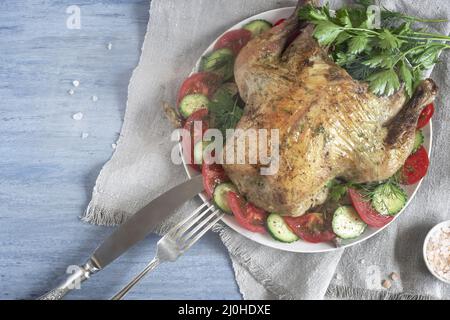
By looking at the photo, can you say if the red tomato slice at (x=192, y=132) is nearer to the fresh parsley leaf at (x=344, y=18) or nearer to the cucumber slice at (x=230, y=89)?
the cucumber slice at (x=230, y=89)

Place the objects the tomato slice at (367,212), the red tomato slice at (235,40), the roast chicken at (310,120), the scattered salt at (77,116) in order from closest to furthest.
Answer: the roast chicken at (310,120) < the tomato slice at (367,212) < the red tomato slice at (235,40) < the scattered salt at (77,116)

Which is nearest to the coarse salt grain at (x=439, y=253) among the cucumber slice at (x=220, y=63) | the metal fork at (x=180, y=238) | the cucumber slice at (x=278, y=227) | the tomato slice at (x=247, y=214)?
the cucumber slice at (x=278, y=227)

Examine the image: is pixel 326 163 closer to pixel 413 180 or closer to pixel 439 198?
pixel 413 180

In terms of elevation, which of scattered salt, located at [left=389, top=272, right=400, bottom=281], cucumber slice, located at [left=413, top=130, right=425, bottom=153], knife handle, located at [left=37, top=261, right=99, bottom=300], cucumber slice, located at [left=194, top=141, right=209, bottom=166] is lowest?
scattered salt, located at [left=389, top=272, right=400, bottom=281]

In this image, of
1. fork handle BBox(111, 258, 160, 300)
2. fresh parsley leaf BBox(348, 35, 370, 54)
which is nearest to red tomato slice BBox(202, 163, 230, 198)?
fork handle BBox(111, 258, 160, 300)

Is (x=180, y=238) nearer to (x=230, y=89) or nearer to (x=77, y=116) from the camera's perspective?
(x=230, y=89)

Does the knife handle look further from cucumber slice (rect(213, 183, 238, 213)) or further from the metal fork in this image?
cucumber slice (rect(213, 183, 238, 213))

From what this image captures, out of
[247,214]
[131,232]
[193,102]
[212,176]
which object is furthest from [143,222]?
[193,102]

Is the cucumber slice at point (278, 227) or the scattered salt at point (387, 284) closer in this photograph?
the cucumber slice at point (278, 227)
